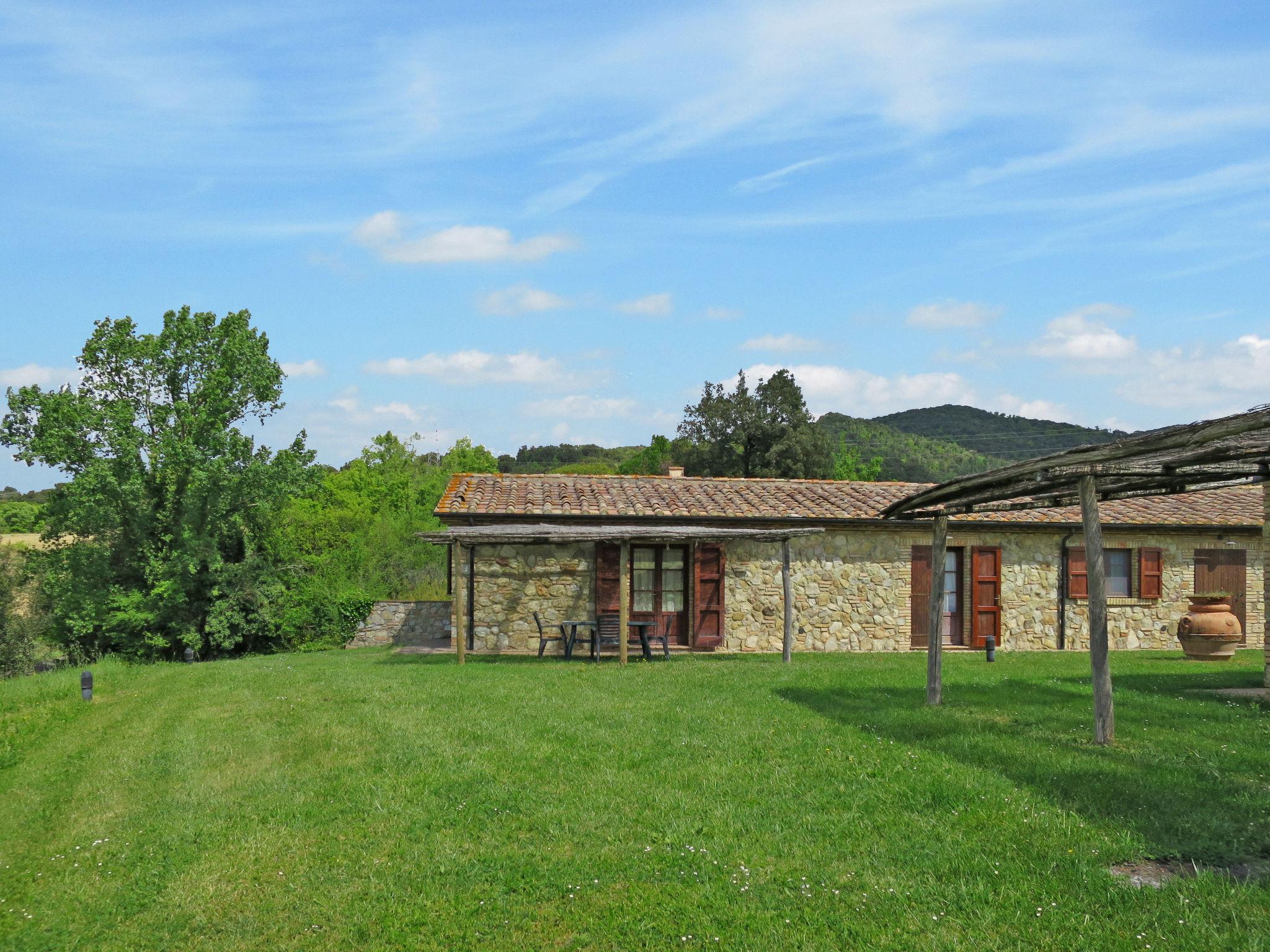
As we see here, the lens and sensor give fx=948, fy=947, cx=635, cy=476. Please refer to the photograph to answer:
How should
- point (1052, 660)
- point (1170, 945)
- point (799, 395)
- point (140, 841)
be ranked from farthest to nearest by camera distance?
point (799, 395), point (1052, 660), point (140, 841), point (1170, 945)

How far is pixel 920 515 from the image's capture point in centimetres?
1033

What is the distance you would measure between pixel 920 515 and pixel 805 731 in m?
3.43

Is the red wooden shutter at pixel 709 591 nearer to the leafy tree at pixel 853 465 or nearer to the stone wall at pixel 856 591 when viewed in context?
the stone wall at pixel 856 591

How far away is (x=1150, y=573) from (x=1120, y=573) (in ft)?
1.66

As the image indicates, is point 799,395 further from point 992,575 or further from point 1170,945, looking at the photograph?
point 1170,945

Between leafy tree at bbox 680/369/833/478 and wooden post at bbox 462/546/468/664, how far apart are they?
2504 cm

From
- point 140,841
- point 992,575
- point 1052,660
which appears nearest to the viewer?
point 140,841

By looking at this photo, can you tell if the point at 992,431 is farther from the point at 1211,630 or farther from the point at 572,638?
the point at 572,638

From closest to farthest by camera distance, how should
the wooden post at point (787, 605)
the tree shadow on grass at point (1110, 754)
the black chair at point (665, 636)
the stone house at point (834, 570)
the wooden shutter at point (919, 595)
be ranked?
1. the tree shadow on grass at point (1110, 754)
2. the wooden post at point (787, 605)
3. the black chair at point (665, 636)
4. the stone house at point (834, 570)
5. the wooden shutter at point (919, 595)

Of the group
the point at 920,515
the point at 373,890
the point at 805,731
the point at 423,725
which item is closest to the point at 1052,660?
the point at 920,515

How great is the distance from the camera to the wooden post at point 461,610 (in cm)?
1330

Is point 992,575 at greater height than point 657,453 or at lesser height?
lesser

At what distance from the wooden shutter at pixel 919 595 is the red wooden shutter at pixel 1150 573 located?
4.05m

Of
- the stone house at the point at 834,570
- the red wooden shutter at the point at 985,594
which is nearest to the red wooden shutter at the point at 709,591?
the stone house at the point at 834,570
